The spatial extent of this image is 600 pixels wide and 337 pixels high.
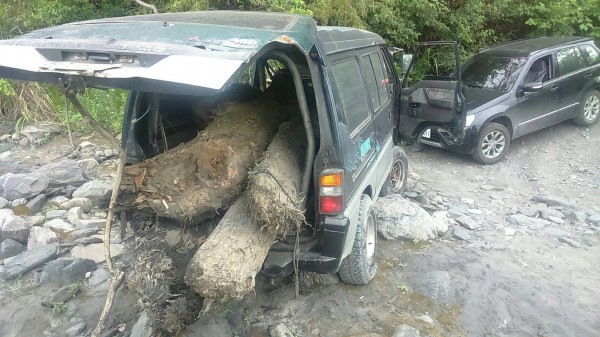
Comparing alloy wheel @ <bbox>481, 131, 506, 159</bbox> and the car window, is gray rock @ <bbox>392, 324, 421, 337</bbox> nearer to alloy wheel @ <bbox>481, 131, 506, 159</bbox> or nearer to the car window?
the car window

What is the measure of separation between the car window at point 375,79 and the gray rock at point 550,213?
2.48 m

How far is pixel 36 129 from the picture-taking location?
8461 millimetres

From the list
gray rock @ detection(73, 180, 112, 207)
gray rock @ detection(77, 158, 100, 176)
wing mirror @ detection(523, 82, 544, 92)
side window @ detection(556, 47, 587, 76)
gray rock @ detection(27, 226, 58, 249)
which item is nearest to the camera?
gray rock @ detection(27, 226, 58, 249)

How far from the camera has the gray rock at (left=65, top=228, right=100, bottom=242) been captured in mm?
4852

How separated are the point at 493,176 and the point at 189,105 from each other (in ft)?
16.6

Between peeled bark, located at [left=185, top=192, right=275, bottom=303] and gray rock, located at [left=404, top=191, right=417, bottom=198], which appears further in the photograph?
gray rock, located at [left=404, top=191, right=417, bottom=198]

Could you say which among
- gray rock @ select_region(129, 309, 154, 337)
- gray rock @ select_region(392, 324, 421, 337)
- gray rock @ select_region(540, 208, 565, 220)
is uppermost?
gray rock @ select_region(129, 309, 154, 337)

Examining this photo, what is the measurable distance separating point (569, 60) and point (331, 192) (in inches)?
270

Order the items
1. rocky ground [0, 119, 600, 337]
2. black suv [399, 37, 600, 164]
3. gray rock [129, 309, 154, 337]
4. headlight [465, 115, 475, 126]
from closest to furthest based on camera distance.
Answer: gray rock [129, 309, 154, 337] → rocky ground [0, 119, 600, 337] → black suv [399, 37, 600, 164] → headlight [465, 115, 475, 126]

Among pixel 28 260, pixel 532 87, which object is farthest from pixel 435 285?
pixel 532 87

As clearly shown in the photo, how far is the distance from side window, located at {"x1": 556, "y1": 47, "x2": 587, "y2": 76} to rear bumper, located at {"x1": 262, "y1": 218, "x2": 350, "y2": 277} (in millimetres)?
6532

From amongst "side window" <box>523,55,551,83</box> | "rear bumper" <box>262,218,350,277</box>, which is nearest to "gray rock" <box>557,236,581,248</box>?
"rear bumper" <box>262,218,350,277</box>

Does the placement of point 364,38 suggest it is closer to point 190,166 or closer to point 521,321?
point 190,166

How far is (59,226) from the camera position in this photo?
199 inches
